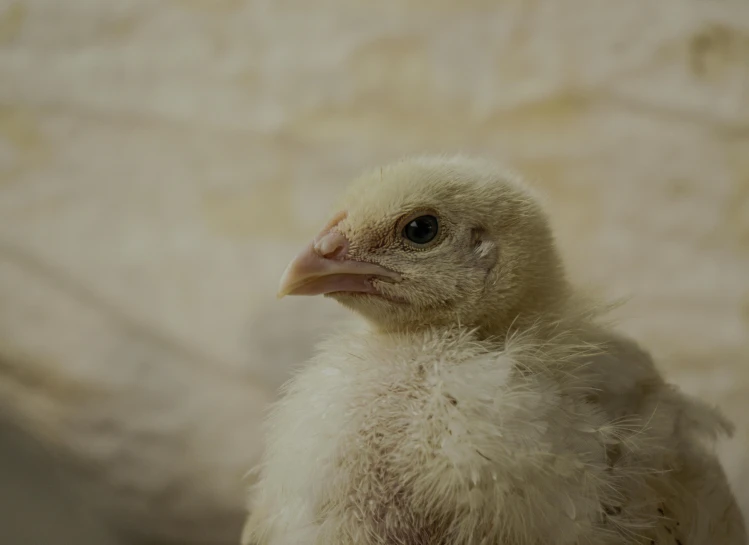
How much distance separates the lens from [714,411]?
3.23 ft

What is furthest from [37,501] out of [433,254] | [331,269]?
[433,254]

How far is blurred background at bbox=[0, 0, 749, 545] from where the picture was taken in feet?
5.24

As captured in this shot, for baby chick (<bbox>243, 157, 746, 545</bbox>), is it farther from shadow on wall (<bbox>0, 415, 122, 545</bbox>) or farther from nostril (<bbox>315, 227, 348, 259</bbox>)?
shadow on wall (<bbox>0, 415, 122, 545</bbox>)

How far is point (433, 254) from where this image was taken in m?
0.84

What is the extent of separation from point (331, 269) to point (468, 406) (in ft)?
0.87

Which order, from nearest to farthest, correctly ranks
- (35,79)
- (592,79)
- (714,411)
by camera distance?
(714,411)
(592,79)
(35,79)

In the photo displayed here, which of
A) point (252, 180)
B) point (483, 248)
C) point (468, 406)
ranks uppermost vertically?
point (252, 180)

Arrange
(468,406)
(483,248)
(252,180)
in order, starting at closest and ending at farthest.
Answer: (468,406) < (483,248) < (252,180)

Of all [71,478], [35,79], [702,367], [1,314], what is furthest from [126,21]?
[702,367]

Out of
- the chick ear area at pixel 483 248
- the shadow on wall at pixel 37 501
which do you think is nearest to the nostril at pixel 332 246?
the chick ear area at pixel 483 248

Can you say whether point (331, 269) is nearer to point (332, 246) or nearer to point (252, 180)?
point (332, 246)

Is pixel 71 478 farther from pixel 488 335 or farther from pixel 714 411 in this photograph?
pixel 714 411

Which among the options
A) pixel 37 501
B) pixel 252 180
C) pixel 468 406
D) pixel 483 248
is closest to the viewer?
pixel 468 406

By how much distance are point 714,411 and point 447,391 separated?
0.51 m
